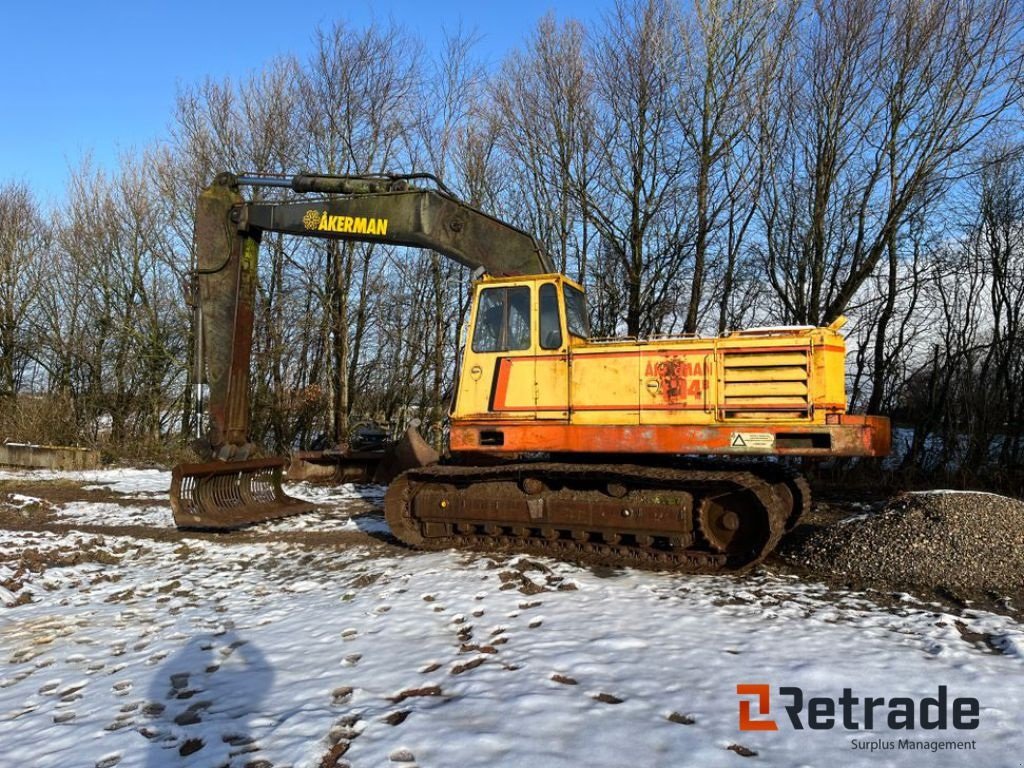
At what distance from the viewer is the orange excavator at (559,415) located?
665 cm

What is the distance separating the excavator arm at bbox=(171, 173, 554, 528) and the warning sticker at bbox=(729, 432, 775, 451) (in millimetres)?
3133

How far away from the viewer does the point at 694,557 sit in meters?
6.97

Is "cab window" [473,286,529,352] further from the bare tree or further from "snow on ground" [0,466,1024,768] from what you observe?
the bare tree

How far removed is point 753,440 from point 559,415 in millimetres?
1941

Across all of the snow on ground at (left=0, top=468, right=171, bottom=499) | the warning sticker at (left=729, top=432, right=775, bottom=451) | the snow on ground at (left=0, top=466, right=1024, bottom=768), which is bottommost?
the snow on ground at (left=0, top=466, right=1024, bottom=768)

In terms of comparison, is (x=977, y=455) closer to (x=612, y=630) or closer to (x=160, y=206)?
(x=612, y=630)

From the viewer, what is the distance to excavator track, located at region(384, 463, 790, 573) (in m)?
6.88

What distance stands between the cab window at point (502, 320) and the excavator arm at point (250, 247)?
2.49 ft

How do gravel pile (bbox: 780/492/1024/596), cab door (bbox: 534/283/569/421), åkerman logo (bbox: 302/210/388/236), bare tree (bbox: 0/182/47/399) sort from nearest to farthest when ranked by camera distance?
1. gravel pile (bbox: 780/492/1024/596)
2. cab door (bbox: 534/283/569/421)
3. åkerman logo (bbox: 302/210/388/236)
4. bare tree (bbox: 0/182/47/399)

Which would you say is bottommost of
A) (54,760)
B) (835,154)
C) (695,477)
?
(54,760)

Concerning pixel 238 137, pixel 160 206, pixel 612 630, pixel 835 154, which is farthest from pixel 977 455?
pixel 160 206

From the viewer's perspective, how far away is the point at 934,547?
6398mm

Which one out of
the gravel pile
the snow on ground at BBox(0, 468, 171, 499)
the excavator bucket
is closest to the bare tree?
the snow on ground at BBox(0, 468, 171, 499)

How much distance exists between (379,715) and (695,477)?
3978mm
